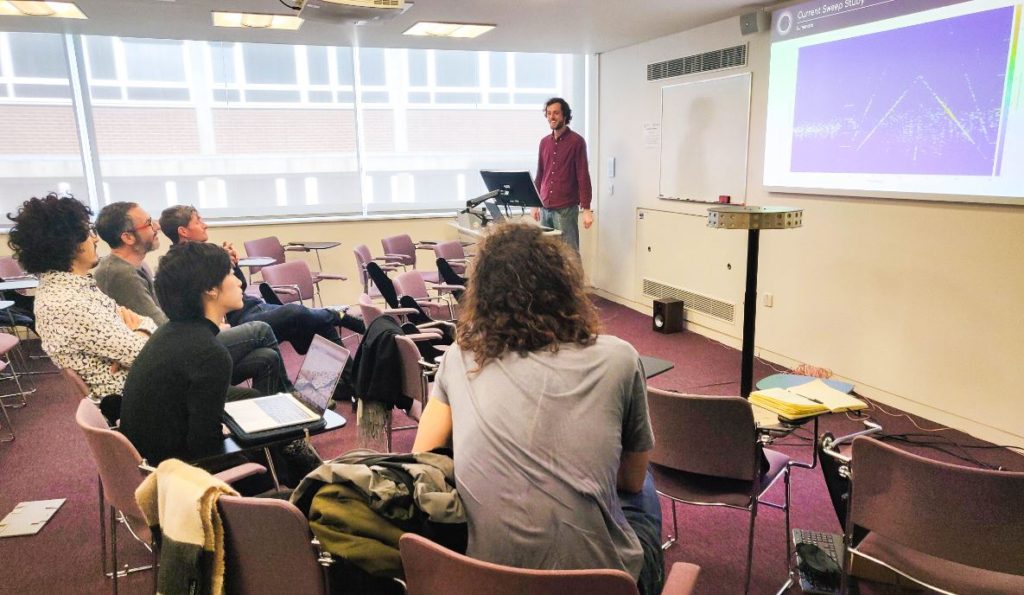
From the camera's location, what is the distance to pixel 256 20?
4910 millimetres

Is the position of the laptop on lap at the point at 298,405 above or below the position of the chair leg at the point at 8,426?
above

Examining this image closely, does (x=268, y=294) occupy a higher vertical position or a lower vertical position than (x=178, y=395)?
lower

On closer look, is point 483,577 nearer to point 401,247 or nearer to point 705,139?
point 705,139

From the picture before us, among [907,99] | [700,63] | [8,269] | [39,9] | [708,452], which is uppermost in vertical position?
[39,9]

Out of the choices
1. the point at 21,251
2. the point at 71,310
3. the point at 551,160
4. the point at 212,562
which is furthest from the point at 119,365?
the point at 551,160

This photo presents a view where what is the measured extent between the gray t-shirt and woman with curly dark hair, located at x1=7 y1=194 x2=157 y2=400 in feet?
5.73

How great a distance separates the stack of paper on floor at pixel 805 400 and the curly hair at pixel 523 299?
90 cm

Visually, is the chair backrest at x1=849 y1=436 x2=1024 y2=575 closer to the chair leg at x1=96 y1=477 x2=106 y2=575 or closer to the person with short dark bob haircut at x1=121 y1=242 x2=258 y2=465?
the person with short dark bob haircut at x1=121 y1=242 x2=258 y2=465

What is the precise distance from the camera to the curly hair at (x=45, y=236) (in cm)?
252

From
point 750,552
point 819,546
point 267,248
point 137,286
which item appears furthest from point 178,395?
point 267,248

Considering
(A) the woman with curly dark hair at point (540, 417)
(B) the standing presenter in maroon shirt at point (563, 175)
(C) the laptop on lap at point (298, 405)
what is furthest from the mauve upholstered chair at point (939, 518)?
(B) the standing presenter in maroon shirt at point (563, 175)

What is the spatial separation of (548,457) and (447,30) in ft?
15.9

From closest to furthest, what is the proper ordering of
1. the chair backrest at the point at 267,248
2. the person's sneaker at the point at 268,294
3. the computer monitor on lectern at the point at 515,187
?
the person's sneaker at the point at 268,294, the computer monitor on lectern at the point at 515,187, the chair backrest at the point at 267,248

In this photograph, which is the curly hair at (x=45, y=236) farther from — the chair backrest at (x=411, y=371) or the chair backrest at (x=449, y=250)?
the chair backrest at (x=449, y=250)
